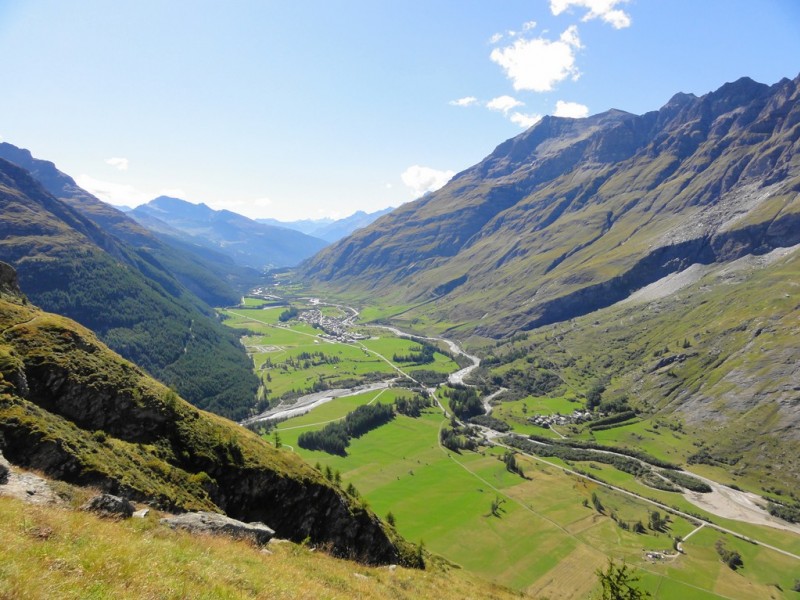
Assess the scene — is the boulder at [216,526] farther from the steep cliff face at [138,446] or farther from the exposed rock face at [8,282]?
the exposed rock face at [8,282]

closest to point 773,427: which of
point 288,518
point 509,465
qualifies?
point 509,465

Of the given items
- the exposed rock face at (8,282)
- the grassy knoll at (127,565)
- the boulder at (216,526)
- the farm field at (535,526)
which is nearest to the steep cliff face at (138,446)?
the exposed rock face at (8,282)

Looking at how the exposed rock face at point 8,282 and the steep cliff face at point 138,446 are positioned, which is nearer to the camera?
the steep cliff face at point 138,446

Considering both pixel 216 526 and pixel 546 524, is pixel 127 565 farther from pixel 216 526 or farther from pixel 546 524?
pixel 546 524

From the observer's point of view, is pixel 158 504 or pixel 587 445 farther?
pixel 587 445

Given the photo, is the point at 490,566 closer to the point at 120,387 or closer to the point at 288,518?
the point at 288,518

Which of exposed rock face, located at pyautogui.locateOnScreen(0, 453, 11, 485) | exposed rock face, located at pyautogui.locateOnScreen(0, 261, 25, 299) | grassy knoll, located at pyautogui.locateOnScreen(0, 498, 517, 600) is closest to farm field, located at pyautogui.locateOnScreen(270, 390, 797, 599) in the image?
exposed rock face, located at pyautogui.locateOnScreen(0, 261, 25, 299)

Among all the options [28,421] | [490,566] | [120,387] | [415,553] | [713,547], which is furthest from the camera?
[713,547]
